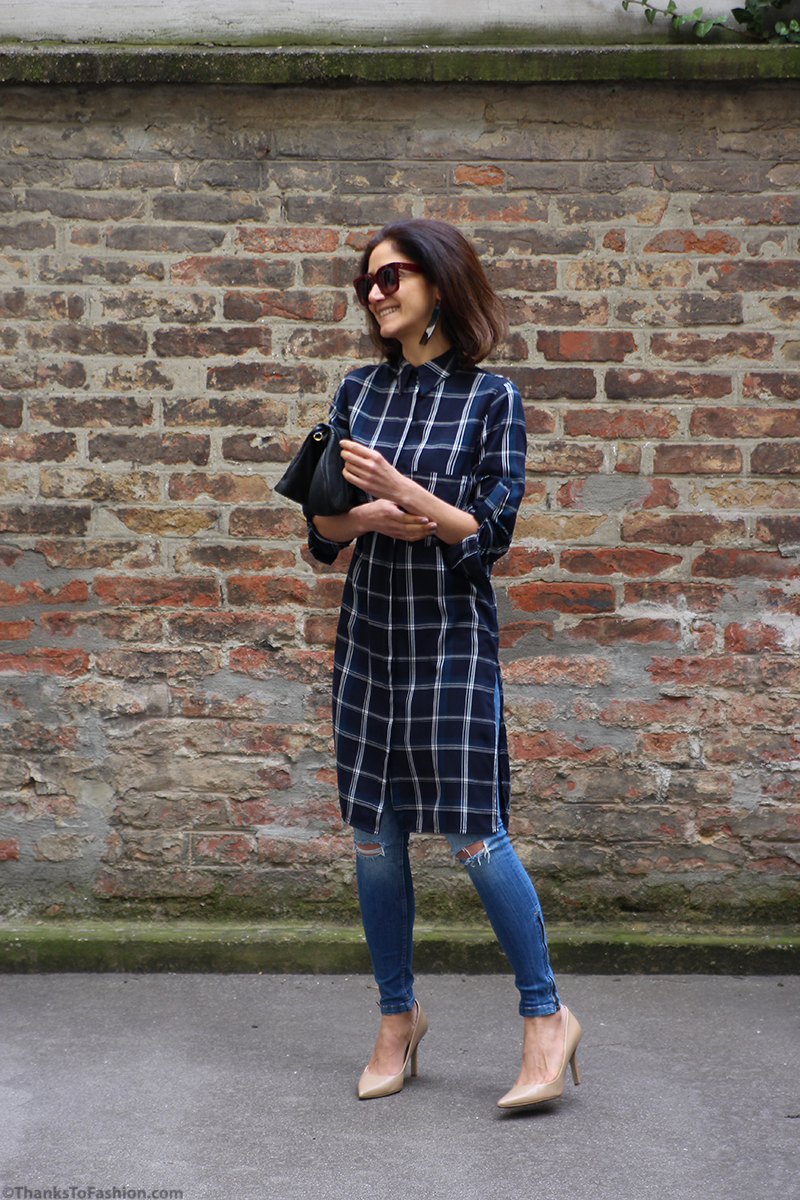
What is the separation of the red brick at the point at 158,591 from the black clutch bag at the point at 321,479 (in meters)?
1.05

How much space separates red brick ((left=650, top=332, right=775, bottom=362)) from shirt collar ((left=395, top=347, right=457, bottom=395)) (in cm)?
109

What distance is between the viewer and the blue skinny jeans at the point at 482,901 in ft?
7.27

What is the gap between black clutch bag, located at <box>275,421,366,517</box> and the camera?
215 cm

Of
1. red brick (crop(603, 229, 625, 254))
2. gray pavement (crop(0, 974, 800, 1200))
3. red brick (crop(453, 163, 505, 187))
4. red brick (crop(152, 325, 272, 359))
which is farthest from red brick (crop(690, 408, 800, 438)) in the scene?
gray pavement (crop(0, 974, 800, 1200))

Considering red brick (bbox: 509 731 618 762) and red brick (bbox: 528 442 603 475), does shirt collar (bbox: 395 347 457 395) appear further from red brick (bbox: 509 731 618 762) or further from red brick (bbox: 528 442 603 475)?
red brick (bbox: 509 731 618 762)

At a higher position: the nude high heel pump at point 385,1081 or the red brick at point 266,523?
the red brick at point 266,523

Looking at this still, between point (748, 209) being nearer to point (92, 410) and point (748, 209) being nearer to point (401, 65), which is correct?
point (401, 65)

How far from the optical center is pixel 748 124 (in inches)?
123

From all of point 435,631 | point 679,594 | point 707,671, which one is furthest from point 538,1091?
point 679,594

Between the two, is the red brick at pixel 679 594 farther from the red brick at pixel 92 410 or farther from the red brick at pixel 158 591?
the red brick at pixel 92 410

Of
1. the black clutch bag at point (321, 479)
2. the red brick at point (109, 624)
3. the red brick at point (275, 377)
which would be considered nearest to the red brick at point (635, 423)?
the red brick at point (275, 377)

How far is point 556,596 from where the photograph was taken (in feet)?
10.5

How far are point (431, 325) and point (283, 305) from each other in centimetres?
102

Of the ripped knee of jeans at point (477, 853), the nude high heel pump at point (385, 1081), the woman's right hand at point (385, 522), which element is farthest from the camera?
the nude high heel pump at point (385, 1081)
